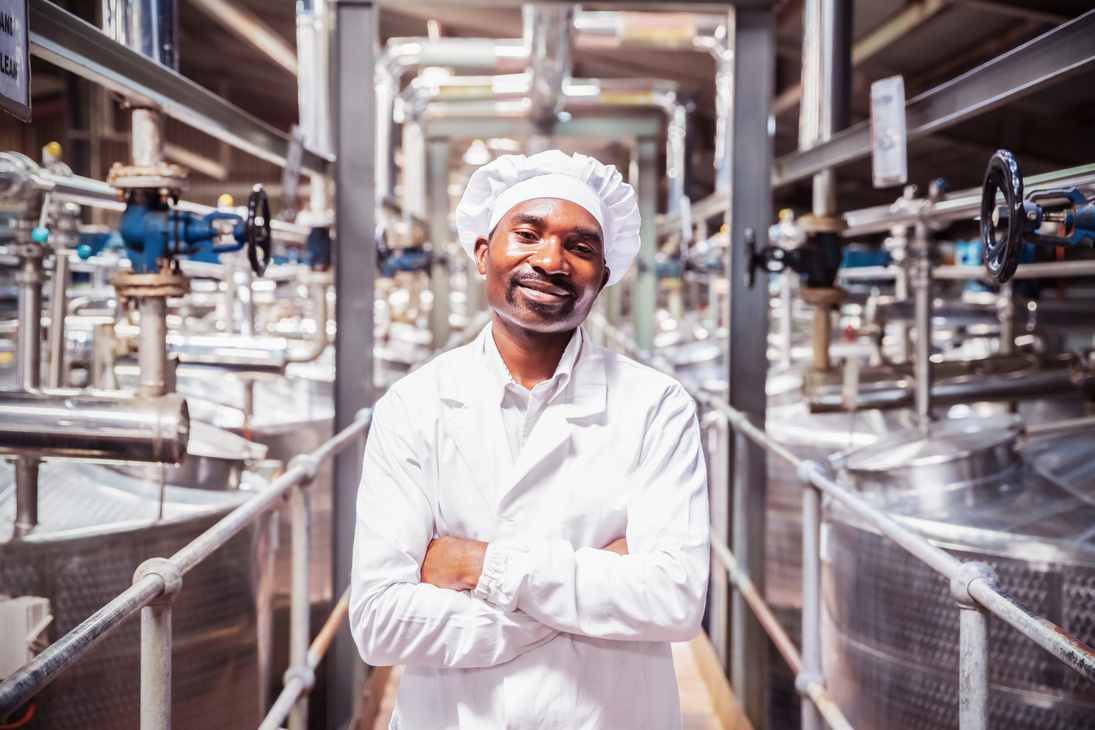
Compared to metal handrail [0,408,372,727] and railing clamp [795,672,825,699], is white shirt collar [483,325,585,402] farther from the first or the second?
railing clamp [795,672,825,699]

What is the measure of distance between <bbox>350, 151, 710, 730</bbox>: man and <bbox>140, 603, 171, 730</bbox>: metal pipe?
26 centimetres

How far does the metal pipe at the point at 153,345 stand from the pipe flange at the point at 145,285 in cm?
3

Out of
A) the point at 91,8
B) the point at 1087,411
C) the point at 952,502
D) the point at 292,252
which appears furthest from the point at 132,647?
the point at 91,8

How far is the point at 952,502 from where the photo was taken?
2.35 meters

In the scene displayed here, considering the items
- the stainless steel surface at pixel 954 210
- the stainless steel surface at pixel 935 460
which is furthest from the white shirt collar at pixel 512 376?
the stainless steel surface at pixel 935 460

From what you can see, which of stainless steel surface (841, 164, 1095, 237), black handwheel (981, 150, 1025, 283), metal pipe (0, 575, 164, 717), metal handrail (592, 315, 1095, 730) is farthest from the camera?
stainless steel surface (841, 164, 1095, 237)

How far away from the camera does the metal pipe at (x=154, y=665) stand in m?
1.05

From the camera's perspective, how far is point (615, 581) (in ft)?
3.85

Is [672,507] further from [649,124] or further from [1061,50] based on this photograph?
[649,124]

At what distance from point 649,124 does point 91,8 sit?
6.65 metres

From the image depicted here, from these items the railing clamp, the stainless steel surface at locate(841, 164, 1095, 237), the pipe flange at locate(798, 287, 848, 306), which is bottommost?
the railing clamp

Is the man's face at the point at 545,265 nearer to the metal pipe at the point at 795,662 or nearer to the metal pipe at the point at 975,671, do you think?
the metal pipe at the point at 975,671

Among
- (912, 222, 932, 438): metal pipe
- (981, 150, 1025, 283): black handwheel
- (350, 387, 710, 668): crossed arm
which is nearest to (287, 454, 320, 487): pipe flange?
(350, 387, 710, 668): crossed arm

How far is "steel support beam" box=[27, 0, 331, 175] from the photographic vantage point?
52.7 inches
